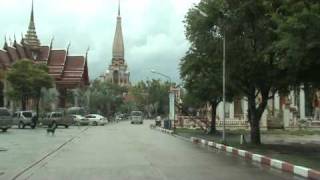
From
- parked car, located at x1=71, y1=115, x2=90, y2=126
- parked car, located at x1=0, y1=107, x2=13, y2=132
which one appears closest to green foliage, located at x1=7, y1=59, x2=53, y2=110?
parked car, located at x1=71, y1=115, x2=90, y2=126

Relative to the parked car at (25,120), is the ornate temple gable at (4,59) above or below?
above

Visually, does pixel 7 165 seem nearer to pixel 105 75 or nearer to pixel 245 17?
pixel 245 17

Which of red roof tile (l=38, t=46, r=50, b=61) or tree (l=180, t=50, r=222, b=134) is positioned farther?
red roof tile (l=38, t=46, r=50, b=61)

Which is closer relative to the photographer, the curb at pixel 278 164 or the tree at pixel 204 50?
the curb at pixel 278 164

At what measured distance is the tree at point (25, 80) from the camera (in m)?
72.4

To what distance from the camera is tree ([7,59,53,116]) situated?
72.4 meters

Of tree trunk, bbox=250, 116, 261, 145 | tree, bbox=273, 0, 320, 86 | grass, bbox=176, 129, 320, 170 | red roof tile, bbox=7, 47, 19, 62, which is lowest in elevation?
grass, bbox=176, 129, 320, 170

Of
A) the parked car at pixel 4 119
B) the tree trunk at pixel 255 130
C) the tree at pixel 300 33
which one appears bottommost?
A: the tree trunk at pixel 255 130

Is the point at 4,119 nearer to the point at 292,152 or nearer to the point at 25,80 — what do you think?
the point at 25,80

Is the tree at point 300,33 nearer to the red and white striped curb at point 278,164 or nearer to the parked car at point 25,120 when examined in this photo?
the red and white striped curb at point 278,164

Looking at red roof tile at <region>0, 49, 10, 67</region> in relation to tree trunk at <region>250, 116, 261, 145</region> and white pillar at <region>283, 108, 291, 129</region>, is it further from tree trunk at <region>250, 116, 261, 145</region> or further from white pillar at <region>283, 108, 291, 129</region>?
tree trunk at <region>250, 116, 261, 145</region>

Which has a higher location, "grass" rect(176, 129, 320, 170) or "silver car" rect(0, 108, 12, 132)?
"silver car" rect(0, 108, 12, 132)

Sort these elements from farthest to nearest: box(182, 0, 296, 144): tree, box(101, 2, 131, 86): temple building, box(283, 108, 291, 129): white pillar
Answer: box(101, 2, 131, 86): temple building → box(283, 108, 291, 129): white pillar → box(182, 0, 296, 144): tree

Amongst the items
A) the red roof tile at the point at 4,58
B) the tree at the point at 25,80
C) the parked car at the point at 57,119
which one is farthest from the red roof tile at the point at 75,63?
the parked car at the point at 57,119
